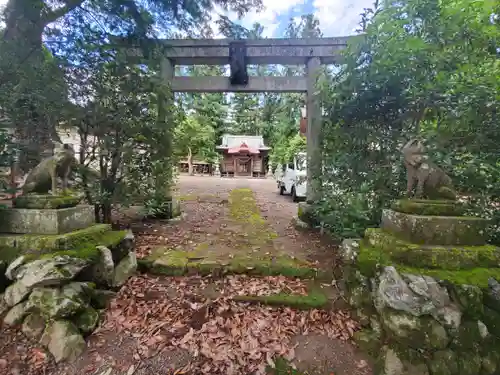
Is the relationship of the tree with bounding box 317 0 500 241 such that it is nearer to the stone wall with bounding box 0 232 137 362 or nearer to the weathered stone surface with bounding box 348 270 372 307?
the weathered stone surface with bounding box 348 270 372 307

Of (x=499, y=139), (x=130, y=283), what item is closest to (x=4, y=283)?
(x=130, y=283)

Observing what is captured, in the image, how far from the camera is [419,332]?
1812 millimetres

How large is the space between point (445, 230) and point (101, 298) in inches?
122

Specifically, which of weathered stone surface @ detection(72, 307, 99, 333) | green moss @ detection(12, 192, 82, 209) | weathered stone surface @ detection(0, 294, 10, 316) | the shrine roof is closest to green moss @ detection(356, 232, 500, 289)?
weathered stone surface @ detection(72, 307, 99, 333)

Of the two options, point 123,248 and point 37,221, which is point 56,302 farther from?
point 123,248

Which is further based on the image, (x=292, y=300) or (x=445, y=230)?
(x=292, y=300)

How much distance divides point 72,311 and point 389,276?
2498 mm

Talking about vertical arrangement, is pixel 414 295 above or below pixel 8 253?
below

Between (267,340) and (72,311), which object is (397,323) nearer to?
(267,340)

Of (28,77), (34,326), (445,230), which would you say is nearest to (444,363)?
(445,230)

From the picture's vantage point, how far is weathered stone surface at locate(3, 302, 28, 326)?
2.07m

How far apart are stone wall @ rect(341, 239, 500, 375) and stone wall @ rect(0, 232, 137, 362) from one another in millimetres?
2296

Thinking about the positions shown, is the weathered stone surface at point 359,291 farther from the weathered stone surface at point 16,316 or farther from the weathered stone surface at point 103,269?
the weathered stone surface at point 16,316

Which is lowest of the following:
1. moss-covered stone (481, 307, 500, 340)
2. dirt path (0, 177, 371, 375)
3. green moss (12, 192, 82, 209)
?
dirt path (0, 177, 371, 375)
